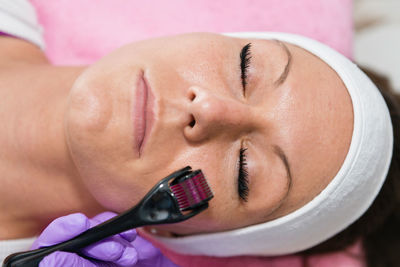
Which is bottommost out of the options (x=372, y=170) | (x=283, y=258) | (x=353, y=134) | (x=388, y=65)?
(x=283, y=258)

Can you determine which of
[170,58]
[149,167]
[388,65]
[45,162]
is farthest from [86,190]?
[388,65]

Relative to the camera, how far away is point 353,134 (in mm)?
940

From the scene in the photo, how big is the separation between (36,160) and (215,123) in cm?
49

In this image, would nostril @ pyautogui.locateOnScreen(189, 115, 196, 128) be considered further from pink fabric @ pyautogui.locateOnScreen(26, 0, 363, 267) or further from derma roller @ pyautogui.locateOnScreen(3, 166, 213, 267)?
pink fabric @ pyautogui.locateOnScreen(26, 0, 363, 267)

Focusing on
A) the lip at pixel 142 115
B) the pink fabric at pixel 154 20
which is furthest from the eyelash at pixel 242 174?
the pink fabric at pixel 154 20

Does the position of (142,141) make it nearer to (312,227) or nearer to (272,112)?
A: (272,112)

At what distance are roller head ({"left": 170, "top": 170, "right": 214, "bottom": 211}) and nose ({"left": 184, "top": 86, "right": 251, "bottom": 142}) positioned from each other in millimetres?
92

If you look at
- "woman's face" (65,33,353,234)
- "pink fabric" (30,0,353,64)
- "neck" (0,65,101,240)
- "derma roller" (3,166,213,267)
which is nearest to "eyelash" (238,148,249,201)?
"woman's face" (65,33,353,234)

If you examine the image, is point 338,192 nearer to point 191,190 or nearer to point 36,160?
point 191,190

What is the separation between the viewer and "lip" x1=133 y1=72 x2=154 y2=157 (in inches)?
32.9

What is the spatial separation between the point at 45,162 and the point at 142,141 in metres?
0.31

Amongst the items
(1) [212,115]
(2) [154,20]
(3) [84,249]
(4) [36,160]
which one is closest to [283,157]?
(1) [212,115]

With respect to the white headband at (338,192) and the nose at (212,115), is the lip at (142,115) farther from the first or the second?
the white headband at (338,192)

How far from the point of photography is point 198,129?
83cm
